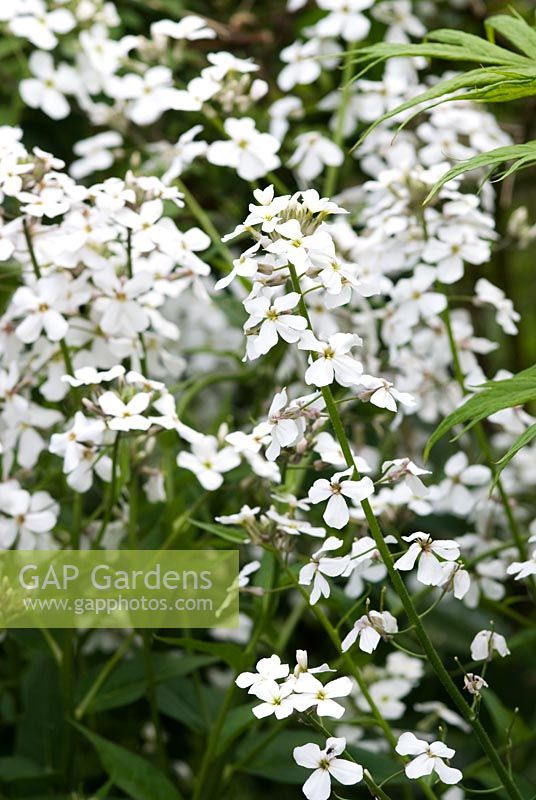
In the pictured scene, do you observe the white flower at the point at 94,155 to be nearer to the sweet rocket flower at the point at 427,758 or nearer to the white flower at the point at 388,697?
the white flower at the point at 388,697

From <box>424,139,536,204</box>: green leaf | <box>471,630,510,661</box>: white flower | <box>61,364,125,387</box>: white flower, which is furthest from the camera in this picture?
<box>61,364,125,387</box>: white flower

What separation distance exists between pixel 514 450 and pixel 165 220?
704 millimetres

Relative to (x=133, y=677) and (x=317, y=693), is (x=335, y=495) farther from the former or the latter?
(x=133, y=677)

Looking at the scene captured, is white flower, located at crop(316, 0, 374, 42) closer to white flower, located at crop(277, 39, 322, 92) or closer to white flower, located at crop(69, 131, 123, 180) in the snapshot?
white flower, located at crop(277, 39, 322, 92)

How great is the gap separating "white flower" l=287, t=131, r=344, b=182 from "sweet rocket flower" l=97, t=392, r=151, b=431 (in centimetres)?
65

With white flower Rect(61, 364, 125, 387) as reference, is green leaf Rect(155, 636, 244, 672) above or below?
below

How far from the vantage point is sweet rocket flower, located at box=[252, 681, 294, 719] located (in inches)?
35.3

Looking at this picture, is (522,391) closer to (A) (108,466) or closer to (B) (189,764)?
(A) (108,466)

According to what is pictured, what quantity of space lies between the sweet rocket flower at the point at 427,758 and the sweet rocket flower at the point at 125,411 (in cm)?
41

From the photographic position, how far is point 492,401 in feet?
3.13

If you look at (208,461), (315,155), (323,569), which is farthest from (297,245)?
(315,155)

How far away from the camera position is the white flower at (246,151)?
58.0 inches

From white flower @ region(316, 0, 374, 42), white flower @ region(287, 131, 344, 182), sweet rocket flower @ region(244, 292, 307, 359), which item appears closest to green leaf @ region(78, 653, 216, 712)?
sweet rocket flower @ region(244, 292, 307, 359)

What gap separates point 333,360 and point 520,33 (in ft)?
1.43
